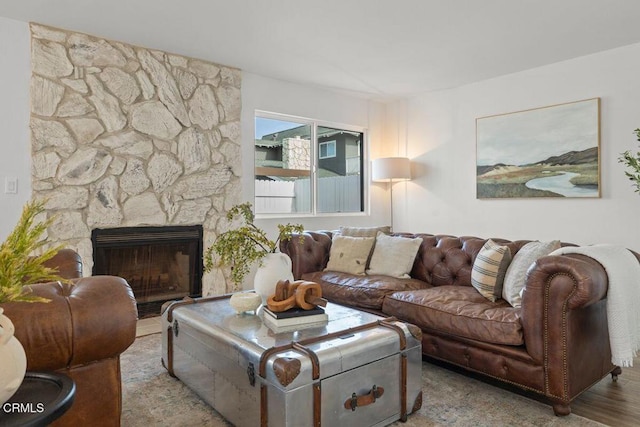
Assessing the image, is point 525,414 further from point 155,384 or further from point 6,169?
point 6,169

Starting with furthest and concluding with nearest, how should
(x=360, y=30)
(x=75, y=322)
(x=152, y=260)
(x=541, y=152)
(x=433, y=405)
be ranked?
(x=541, y=152), (x=152, y=260), (x=360, y=30), (x=433, y=405), (x=75, y=322)

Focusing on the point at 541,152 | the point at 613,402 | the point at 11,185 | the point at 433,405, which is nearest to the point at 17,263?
the point at 433,405

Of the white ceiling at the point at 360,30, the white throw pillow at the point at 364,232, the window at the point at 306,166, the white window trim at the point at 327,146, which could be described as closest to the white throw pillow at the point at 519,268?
the white throw pillow at the point at 364,232

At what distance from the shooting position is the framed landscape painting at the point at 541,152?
4113 millimetres

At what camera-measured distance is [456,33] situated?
3.63m

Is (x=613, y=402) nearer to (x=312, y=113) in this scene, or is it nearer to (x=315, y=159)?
(x=315, y=159)

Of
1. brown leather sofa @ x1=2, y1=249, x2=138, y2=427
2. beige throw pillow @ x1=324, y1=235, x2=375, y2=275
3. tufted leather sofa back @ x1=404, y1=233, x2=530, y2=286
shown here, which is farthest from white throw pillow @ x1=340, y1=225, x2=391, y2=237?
brown leather sofa @ x1=2, y1=249, x2=138, y2=427

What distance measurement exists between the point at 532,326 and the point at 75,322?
201 cm

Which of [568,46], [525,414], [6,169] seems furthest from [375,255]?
[6,169]

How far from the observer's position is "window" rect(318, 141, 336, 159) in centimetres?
554

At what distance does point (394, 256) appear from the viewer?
11.2ft

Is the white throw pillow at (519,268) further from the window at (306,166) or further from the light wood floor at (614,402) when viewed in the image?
the window at (306,166)

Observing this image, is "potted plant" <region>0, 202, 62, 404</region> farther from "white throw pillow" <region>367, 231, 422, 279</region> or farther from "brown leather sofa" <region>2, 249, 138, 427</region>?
"white throw pillow" <region>367, 231, 422, 279</region>

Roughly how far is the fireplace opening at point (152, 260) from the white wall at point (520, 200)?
2918mm
